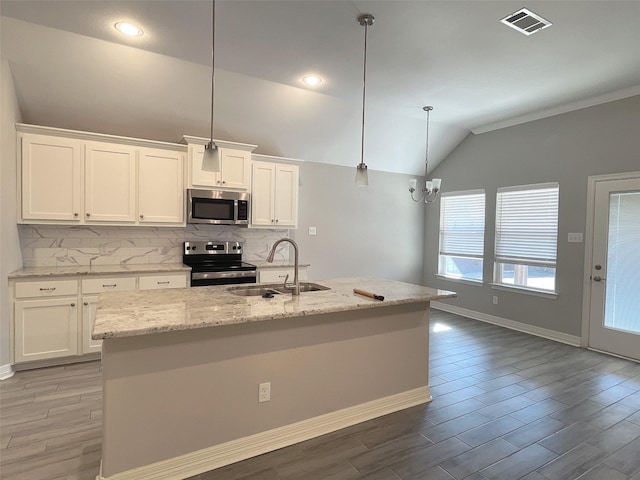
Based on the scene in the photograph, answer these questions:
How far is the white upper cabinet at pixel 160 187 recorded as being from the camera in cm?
390

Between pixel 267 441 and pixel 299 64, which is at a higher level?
pixel 299 64

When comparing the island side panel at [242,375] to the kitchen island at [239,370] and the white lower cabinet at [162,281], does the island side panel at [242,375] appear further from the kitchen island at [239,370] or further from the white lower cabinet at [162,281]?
the white lower cabinet at [162,281]

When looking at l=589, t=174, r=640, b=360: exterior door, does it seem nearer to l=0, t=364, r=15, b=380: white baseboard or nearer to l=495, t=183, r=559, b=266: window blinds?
l=495, t=183, r=559, b=266: window blinds

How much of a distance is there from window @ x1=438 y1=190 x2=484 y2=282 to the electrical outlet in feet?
14.7

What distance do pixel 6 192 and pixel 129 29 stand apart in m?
1.81

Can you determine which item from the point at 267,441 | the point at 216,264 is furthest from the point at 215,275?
the point at 267,441

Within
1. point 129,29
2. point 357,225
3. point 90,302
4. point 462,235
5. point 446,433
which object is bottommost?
point 446,433

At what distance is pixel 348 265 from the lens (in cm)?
588

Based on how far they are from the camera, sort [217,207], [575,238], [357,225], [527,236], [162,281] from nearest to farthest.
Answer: [162,281] < [217,207] < [575,238] < [527,236] < [357,225]

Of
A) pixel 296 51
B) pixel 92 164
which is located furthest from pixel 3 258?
pixel 296 51

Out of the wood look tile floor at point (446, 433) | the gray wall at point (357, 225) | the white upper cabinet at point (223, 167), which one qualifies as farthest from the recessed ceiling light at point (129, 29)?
the wood look tile floor at point (446, 433)

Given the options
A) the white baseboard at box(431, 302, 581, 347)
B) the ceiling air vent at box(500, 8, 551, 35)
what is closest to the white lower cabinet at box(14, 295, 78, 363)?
the ceiling air vent at box(500, 8, 551, 35)

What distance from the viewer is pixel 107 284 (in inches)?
140

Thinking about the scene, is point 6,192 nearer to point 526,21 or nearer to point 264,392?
point 264,392
